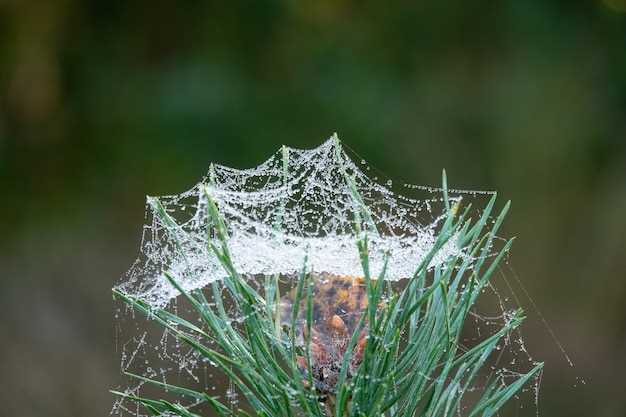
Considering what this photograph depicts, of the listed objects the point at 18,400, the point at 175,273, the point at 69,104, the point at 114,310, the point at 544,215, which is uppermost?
the point at 69,104

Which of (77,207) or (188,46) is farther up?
(188,46)

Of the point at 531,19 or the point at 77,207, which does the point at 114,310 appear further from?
the point at 531,19

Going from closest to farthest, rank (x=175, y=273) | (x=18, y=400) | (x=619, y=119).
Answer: (x=175, y=273) < (x=18, y=400) < (x=619, y=119)

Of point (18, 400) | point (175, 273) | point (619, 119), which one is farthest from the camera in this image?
point (619, 119)

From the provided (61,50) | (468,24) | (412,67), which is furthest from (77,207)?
(468,24)

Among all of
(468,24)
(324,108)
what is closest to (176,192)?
(324,108)

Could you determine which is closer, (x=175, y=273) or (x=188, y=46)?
(x=175, y=273)

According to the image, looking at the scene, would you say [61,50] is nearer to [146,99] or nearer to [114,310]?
[146,99]
